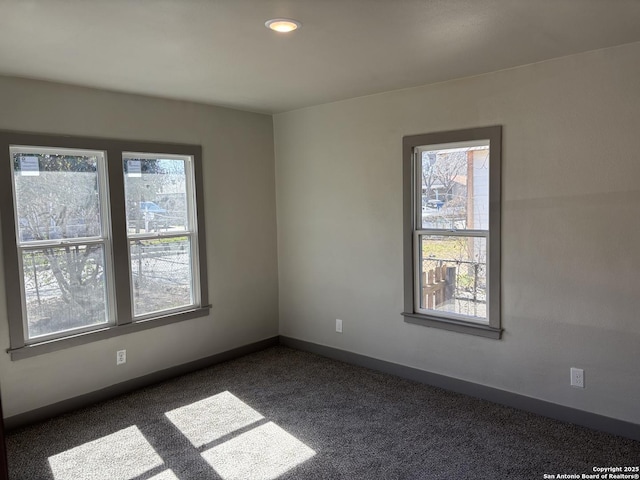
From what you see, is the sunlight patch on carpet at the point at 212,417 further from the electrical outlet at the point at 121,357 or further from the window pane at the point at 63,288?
the window pane at the point at 63,288

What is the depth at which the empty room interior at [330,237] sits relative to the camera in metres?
2.67

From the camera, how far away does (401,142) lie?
392 centimetres

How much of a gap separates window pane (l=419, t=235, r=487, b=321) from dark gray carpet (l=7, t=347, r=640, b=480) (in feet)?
2.29

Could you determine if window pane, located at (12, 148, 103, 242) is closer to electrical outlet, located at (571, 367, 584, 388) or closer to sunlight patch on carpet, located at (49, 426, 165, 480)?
sunlight patch on carpet, located at (49, 426, 165, 480)

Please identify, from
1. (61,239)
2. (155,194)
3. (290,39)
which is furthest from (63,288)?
(290,39)

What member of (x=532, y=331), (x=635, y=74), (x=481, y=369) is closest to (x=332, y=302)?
(x=481, y=369)

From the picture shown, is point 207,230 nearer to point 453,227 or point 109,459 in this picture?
point 109,459

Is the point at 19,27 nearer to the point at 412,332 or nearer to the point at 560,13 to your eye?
the point at 560,13

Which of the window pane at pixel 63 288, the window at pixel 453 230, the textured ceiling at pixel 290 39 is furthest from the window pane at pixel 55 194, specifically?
the window at pixel 453 230

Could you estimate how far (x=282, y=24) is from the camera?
233 centimetres

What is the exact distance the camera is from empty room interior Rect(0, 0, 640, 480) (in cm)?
267

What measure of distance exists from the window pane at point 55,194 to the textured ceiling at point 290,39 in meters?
0.58

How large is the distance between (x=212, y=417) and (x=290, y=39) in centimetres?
260

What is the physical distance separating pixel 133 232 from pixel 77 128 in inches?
35.8
